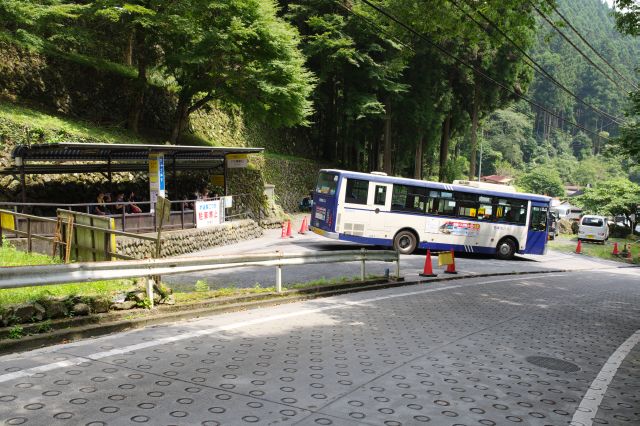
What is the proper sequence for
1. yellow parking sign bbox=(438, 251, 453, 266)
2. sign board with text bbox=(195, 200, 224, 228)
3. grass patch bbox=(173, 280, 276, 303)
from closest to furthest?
grass patch bbox=(173, 280, 276, 303)
yellow parking sign bbox=(438, 251, 453, 266)
sign board with text bbox=(195, 200, 224, 228)

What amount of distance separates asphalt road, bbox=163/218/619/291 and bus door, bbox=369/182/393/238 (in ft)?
5.02

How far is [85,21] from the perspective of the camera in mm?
29359

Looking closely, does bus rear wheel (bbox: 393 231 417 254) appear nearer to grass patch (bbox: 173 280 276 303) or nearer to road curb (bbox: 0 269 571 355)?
road curb (bbox: 0 269 571 355)

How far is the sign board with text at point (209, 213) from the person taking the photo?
2209 centimetres

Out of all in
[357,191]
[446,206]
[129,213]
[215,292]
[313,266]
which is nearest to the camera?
[215,292]

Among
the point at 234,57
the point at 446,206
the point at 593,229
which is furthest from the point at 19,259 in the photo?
the point at 593,229

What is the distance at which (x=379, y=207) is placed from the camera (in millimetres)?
22844

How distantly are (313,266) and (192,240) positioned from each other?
20.0 feet

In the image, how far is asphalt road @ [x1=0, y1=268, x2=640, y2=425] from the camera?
4926 millimetres

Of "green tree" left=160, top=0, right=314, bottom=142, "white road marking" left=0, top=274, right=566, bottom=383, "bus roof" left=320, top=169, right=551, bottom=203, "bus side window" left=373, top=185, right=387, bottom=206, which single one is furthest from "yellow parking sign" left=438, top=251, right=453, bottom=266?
"green tree" left=160, top=0, right=314, bottom=142

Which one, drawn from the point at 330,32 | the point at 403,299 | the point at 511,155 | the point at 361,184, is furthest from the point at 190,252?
the point at 511,155

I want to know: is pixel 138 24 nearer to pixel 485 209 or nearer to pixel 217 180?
pixel 217 180

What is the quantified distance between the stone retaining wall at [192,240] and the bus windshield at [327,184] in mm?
4527

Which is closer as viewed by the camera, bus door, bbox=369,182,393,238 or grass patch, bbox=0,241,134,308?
grass patch, bbox=0,241,134,308
